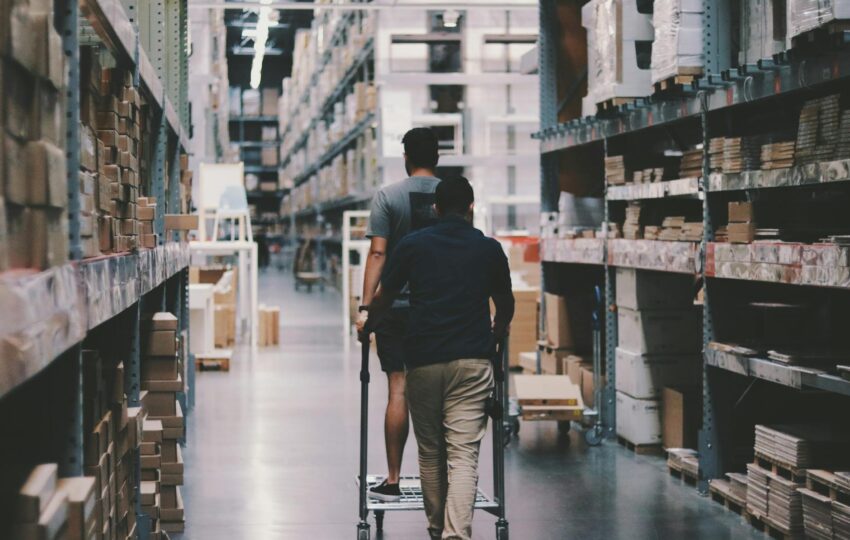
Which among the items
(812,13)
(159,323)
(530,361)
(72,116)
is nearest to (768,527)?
(812,13)

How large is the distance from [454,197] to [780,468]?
2.18 metres

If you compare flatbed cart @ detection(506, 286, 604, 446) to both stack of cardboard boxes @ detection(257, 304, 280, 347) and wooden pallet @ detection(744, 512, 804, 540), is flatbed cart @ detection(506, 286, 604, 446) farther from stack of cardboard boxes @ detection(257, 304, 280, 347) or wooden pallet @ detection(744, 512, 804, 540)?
stack of cardboard boxes @ detection(257, 304, 280, 347)

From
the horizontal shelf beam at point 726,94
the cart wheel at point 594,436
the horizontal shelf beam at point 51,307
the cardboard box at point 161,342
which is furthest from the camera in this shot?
the cart wheel at point 594,436

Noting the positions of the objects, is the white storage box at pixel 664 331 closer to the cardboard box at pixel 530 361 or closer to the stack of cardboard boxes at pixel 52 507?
the cardboard box at pixel 530 361

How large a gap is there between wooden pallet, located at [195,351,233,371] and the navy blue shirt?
785cm

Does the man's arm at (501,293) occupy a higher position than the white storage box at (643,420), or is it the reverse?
the man's arm at (501,293)

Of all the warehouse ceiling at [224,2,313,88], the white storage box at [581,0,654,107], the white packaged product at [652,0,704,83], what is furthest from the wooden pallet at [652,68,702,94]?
the warehouse ceiling at [224,2,313,88]

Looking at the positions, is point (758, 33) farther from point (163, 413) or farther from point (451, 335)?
point (163, 413)

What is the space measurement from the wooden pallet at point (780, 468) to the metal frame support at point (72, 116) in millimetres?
3729

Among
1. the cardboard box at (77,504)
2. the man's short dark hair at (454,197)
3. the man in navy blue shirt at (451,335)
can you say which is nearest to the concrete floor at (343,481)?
the man in navy blue shirt at (451,335)

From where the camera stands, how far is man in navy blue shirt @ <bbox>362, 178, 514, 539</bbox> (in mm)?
4391

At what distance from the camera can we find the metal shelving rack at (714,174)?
16.5 ft

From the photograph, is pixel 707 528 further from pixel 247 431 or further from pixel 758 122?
pixel 247 431

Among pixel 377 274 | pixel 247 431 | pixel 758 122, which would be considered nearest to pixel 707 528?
pixel 377 274
